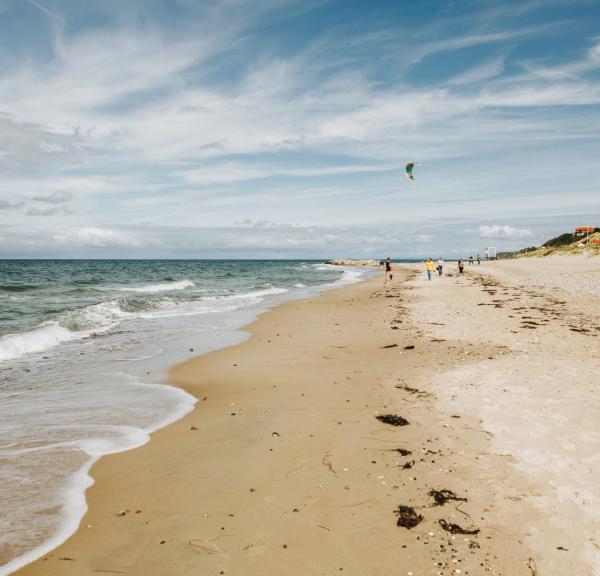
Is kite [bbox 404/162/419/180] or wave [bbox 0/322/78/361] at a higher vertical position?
kite [bbox 404/162/419/180]

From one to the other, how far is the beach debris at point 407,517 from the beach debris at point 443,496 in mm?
334

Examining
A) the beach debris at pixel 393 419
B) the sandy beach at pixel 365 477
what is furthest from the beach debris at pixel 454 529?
the beach debris at pixel 393 419

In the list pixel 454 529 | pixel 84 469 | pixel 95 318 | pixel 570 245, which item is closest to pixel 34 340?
pixel 95 318

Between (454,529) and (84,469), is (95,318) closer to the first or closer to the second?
(84,469)

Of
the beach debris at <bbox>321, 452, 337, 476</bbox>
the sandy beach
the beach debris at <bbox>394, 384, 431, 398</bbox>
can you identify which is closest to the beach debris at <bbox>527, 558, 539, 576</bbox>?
the sandy beach

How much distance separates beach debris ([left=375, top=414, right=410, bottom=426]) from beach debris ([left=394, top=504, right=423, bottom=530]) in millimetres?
2423

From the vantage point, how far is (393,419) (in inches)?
290

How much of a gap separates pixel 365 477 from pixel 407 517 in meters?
0.93

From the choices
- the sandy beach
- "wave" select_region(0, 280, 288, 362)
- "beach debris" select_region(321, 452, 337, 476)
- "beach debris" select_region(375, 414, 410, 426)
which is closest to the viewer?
the sandy beach

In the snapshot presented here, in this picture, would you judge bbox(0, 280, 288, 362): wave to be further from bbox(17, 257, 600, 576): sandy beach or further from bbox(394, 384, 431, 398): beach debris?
bbox(394, 384, 431, 398): beach debris

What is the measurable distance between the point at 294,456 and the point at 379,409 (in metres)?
2.31

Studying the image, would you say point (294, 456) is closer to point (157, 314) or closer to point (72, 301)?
point (157, 314)

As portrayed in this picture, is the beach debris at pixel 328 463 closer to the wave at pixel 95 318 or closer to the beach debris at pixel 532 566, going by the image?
the beach debris at pixel 532 566

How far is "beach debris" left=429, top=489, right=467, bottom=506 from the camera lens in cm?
485
